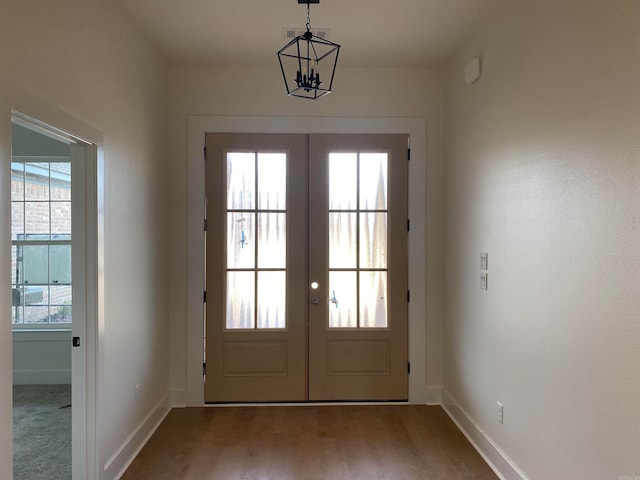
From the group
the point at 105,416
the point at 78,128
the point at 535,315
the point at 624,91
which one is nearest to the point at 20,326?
the point at 105,416

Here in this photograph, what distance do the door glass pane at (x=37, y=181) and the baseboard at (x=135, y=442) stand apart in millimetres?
2493

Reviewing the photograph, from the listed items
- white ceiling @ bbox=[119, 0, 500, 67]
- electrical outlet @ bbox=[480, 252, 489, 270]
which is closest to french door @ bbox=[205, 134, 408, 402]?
white ceiling @ bbox=[119, 0, 500, 67]

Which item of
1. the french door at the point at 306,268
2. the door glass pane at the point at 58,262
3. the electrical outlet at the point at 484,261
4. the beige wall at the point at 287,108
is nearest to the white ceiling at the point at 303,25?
the beige wall at the point at 287,108

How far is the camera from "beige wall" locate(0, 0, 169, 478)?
62.7 inches

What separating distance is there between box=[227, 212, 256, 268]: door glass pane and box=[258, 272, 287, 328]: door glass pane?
19 cm

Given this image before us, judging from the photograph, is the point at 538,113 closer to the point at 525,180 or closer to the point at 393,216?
the point at 525,180

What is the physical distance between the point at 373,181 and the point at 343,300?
109 cm

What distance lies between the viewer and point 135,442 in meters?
2.78

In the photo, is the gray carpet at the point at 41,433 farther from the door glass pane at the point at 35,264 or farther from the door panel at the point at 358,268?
the door panel at the point at 358,268

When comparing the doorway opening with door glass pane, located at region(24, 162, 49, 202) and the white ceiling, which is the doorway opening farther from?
the white ceiling

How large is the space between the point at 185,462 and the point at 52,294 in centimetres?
260

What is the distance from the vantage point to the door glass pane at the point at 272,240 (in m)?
3.58


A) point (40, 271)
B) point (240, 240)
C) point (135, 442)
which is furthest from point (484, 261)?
point (40, 271)

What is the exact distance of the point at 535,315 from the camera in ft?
7.05
